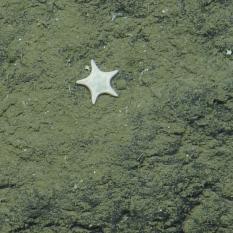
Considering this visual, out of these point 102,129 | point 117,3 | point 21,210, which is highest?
point 117,3

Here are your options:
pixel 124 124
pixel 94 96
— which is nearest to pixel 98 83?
pixel 94 96

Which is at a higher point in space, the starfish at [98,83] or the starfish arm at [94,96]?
the starfish at [98,83]

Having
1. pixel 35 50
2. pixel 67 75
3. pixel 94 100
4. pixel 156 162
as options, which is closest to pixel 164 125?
pixel 156 162

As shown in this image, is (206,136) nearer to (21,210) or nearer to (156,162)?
(156,162)

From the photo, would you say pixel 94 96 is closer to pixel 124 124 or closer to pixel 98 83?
pixel 98 83

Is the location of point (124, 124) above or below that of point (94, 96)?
below
